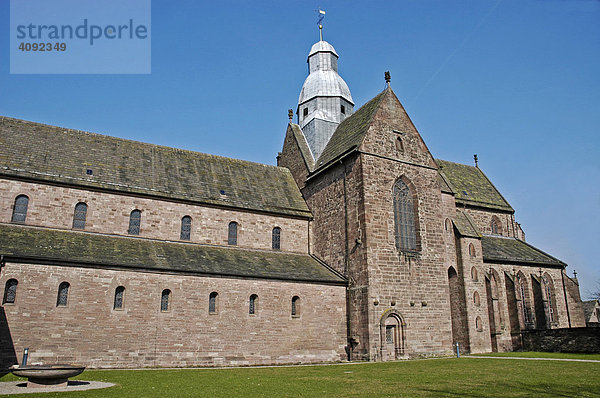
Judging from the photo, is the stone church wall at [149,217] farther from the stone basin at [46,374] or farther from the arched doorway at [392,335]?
the stone basin at [46,374]

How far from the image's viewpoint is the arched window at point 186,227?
2731 centimetres

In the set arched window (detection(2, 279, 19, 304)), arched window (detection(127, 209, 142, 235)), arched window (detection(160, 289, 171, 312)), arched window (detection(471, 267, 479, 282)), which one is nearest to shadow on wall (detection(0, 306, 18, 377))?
arched window (detection(2, 279, 19, 304))

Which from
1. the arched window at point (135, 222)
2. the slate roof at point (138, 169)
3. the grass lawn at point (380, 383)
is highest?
the slate roof at point (138, 169)

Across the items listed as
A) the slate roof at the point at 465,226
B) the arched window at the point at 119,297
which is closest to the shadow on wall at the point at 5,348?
the arched window at the point at 119,297

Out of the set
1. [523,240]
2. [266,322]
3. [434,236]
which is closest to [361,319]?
[266,322]

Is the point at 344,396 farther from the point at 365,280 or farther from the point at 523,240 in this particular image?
the point at 523,240

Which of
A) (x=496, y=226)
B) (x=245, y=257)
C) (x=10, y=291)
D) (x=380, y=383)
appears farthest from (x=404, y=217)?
(x=10, y=291)

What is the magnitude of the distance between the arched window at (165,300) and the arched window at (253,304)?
4297 millimetres

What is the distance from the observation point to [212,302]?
23672 millimetres

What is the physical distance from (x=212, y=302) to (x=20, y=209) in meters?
11.1

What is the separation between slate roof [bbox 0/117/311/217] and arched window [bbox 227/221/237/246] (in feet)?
4.20

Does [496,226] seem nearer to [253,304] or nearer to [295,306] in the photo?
[295,306]

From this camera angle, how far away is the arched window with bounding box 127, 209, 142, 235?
25.9 meters

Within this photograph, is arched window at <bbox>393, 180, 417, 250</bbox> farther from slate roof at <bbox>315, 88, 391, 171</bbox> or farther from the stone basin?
the stone basin
